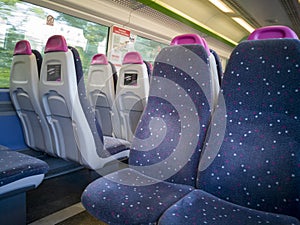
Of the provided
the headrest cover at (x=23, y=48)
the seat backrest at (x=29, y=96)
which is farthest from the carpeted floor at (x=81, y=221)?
the headrest cover at (x=23, y=48)

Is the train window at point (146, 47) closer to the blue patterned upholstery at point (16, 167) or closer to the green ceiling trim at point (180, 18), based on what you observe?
the green ceiling trim at point (180, 18)

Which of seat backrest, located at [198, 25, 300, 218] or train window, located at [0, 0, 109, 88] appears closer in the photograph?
seat backrest, located at [198, 25, 300, 218]

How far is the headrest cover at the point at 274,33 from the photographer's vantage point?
121cm

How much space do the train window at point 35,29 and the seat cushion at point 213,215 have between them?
Answer: 2.38m

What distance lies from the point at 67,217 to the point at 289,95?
1740 mm

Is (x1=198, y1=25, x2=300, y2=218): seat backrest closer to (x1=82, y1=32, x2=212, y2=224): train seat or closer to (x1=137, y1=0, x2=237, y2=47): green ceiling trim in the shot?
(x1=82, y1=32, x2=212, y2=224): train seat

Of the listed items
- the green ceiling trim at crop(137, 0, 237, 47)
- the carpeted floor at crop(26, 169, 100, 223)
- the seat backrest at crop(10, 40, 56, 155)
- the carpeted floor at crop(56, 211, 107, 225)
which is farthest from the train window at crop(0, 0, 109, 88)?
the carpeted floor at crop(56, 211, 107, 225)

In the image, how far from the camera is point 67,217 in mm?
1925

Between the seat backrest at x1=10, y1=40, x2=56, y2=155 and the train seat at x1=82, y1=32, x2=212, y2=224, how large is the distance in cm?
112

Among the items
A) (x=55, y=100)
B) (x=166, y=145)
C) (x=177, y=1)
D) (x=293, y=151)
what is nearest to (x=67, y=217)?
(x=55, y=100)

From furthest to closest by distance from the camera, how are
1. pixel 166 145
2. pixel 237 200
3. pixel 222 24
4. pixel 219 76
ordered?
pixel 222 24
pixel 219 76
pixel 166 145
pixel 237 200

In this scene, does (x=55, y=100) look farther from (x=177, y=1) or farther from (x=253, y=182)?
(x=177, y=1)

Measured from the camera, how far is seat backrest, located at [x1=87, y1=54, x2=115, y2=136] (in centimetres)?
304

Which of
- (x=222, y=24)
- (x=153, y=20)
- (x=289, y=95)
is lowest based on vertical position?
(x=289, y=95)
